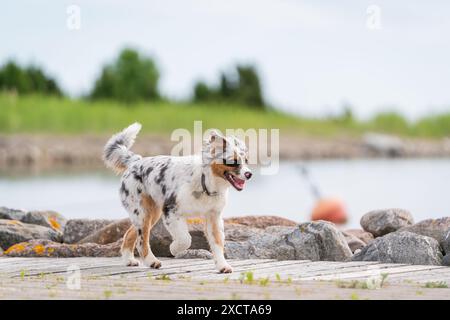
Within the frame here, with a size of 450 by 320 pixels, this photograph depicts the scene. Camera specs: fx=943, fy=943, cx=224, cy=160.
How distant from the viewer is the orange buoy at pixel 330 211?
2411cm

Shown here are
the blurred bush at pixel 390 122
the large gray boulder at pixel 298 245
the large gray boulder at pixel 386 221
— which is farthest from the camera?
the blurred bush at pixel 390 122

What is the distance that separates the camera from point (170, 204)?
8.51 m

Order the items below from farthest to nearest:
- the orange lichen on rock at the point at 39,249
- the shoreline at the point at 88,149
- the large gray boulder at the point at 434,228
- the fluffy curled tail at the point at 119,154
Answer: the shoreline at the point at 88,149, the large gray boulder at the point at 434,228, the orange lichen on rock at the point at 39,249, the fluffy curled tail at the point at 119,154

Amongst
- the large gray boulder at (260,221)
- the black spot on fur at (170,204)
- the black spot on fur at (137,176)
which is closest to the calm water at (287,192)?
the large gray boulder at (260,221)

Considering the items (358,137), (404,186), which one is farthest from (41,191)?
(358,137)

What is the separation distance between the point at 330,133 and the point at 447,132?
982cm

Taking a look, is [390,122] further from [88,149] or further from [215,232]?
[215,232]

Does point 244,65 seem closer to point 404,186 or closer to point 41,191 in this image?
point 404,186

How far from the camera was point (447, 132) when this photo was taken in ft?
199

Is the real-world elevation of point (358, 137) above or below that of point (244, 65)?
below

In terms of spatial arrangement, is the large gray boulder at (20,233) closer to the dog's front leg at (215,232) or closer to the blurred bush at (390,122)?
the dog's front leg at (215,232)

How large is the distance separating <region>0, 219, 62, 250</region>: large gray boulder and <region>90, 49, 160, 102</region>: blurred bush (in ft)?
128

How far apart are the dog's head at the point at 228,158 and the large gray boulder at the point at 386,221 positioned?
4.75 metres
